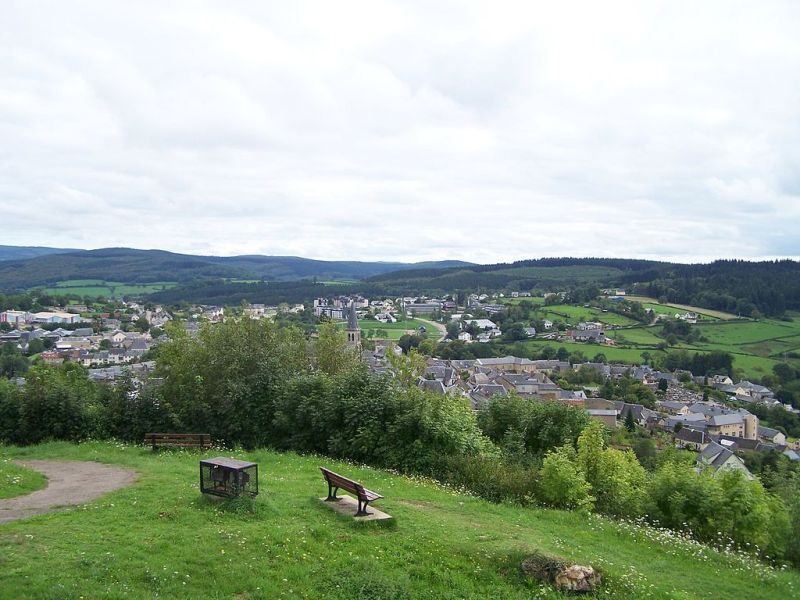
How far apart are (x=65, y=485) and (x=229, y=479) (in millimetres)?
4852

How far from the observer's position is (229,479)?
36.8 ft

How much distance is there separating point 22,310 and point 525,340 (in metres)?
113

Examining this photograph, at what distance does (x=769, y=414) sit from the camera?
75875mm

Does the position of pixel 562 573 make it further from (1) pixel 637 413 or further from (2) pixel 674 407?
(2) pixel 674 407

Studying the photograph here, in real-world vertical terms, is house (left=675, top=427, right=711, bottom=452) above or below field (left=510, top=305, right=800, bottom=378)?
below

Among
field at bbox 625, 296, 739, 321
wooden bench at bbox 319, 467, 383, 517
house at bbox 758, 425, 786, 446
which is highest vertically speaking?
wooden bench at bbox 319, 467, 383, 517

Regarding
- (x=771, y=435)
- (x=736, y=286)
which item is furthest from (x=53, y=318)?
(x=736, y=286)

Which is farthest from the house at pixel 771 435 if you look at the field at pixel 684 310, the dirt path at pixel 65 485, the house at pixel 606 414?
the dirt path at pixel 65 485

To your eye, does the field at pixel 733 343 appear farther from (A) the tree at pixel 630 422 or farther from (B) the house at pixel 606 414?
(B) the house at pixel 606 414

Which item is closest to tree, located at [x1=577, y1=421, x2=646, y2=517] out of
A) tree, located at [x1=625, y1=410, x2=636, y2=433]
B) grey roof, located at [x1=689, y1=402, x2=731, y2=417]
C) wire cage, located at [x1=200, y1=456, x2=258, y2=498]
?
wire cage, located at [x1=200, y1=456, x2=258, y2=498]

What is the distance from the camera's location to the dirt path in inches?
431

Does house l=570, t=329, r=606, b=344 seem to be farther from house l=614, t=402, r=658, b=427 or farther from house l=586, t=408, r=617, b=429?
house l=586, t=408, r=617, b=429

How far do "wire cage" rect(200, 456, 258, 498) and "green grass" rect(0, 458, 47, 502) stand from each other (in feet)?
13.9

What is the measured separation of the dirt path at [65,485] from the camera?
1095 cm
